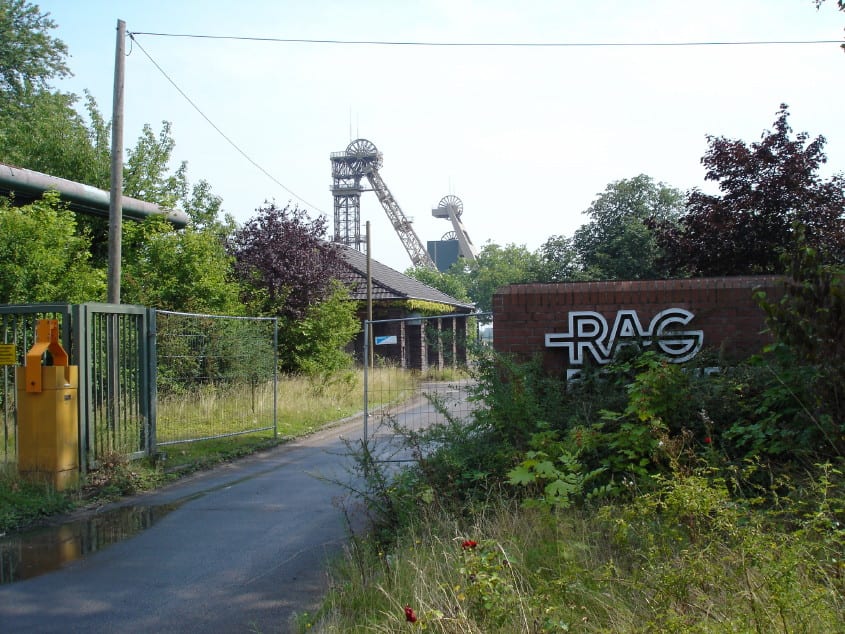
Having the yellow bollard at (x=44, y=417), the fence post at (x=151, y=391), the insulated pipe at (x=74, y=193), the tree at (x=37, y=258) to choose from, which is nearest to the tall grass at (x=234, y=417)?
the fence post at (x=151, y=391)

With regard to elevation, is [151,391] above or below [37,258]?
below

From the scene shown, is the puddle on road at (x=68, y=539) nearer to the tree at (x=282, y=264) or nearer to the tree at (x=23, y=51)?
the tree at (x=282, y=264)

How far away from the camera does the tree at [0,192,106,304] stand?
46.3ft

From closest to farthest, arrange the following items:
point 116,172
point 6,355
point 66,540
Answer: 1. point 66,540
2. point 6,355
3. point 116,172

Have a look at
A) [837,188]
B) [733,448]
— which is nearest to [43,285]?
[733,448]

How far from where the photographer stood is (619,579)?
4.12 metres

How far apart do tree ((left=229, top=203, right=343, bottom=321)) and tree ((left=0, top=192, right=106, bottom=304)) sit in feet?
24.1

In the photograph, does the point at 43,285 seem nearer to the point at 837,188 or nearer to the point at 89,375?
the point at 89,375

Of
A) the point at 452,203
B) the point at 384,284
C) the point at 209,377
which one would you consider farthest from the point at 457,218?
the point at 209,377

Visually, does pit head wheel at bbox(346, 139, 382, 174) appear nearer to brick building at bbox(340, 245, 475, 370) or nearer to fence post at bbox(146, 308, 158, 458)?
brick building at bbox(340, 245, 475, 370)

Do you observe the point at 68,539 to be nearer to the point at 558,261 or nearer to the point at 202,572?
the point at 202,572

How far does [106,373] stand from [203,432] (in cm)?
300

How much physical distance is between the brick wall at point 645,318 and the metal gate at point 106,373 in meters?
5.02

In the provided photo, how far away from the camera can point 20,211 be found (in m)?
14.7
